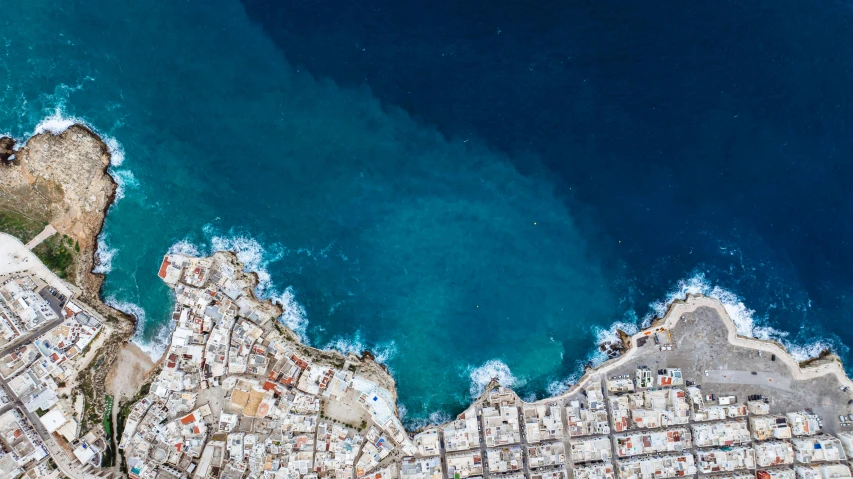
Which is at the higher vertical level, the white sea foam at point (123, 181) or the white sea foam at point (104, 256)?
the white sea foam at point (123, 181)

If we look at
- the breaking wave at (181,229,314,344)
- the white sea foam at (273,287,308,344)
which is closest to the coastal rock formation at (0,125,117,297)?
the breaking wave at (181,229,314,344)

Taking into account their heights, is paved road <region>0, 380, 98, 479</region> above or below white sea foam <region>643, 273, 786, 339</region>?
below

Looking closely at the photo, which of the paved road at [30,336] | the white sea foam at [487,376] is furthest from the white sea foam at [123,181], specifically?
the white sea foam at [487,376]

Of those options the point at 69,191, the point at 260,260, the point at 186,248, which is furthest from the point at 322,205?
the point at 69,191

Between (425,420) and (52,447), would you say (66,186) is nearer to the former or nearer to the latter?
(52,447)

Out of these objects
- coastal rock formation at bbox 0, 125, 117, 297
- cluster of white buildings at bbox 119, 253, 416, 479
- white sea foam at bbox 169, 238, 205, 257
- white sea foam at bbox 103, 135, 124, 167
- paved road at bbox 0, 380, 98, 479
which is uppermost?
white sea foam at bbox 103, 135, 124, 167

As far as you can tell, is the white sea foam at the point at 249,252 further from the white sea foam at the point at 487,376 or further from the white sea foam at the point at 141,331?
the white sea foam at the point at 487,376

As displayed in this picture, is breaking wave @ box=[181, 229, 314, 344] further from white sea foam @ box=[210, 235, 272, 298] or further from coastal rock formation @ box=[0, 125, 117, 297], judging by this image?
coastal rock formation @ box=[0, 125, 117, 297]
